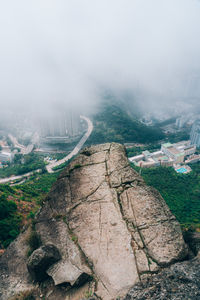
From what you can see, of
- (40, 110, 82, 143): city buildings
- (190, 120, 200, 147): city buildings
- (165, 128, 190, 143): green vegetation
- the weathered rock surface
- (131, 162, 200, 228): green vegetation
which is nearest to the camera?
the weathered rock surface

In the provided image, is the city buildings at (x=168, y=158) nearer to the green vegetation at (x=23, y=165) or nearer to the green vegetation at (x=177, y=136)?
the green vegetation at (x=177, y=136)

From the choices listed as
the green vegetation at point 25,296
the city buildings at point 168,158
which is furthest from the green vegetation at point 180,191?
the green vegetation at point 25,296

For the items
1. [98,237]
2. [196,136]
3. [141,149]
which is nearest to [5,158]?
[141,149]

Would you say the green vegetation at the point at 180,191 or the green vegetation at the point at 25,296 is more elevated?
the green vegetation at the point at 25,296

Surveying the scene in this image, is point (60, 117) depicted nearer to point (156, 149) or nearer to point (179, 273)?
point (156, 149)

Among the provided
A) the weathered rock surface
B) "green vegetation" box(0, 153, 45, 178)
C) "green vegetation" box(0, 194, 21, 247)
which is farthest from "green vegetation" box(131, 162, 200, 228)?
"green vegetation" box(0, 153, 45, 178)

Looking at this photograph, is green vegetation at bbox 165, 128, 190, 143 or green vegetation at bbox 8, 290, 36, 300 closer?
green vegetation at bbox 8, 290, 36, 300

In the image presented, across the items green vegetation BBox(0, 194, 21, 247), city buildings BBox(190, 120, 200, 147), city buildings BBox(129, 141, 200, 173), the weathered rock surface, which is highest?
the weathered rock surface

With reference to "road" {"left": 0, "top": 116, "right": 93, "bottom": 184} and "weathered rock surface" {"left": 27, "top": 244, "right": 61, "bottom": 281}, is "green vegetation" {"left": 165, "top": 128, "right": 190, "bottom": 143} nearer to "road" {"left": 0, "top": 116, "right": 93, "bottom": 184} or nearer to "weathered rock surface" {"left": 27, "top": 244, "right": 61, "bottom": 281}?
"road" {"left": 0, "top": 116, "right": 93, "bottom": 184}
